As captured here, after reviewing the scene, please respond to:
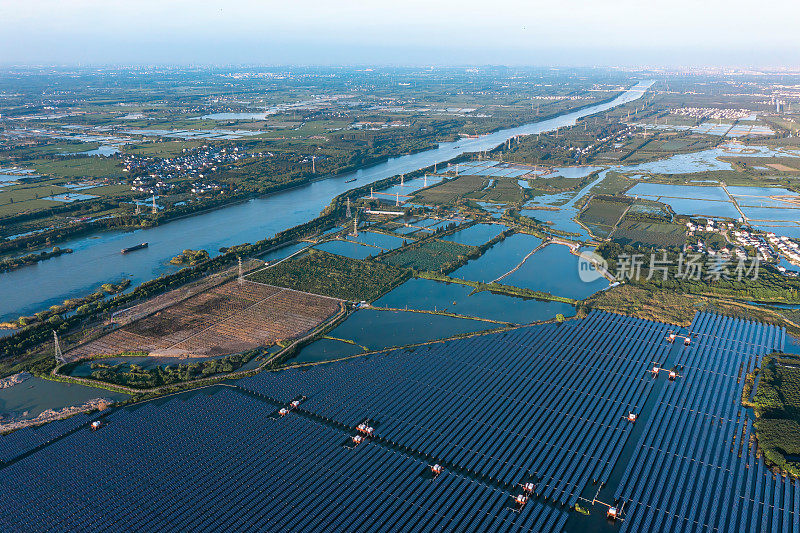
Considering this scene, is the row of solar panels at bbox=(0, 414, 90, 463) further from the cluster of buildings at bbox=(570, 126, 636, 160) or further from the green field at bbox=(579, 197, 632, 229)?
the cluster of buildings at bbox=(570, 126, 636, 160)

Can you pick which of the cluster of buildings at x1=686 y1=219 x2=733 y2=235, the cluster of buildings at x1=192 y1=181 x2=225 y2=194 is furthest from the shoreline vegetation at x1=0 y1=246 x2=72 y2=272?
the cluster of buildings at x1=686 y1=219 x2=733 y2=235

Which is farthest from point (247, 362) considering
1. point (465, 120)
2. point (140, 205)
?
point (465, 120)

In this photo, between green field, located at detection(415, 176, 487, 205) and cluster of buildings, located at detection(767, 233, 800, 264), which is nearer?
cluster of buildings, located at detection(767, 233, 800, 264)

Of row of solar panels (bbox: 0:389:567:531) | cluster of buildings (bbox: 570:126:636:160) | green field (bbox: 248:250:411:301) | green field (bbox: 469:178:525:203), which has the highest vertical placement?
cluster of buildings (bbox: 570:126:636:160)

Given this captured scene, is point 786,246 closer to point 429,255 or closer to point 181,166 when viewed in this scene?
point 429,255

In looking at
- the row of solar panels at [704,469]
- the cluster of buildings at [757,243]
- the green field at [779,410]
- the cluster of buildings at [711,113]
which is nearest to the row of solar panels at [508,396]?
the row of solar panels at [704,469]

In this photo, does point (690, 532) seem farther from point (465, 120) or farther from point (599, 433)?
point (465, 120)

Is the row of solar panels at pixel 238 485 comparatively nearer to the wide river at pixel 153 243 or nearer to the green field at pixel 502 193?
the wide river at pixel 153 243
